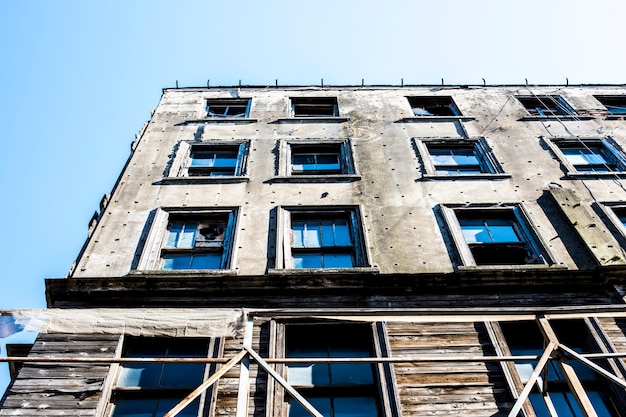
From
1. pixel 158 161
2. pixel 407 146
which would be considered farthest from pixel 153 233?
pixel 407 146

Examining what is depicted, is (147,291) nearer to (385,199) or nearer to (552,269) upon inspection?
(385,199)

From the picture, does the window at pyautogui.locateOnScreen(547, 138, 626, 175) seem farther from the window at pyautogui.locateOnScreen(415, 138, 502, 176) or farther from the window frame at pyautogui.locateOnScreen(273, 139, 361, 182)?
the window frame at pyautogui.locateOnScreen(273, 139, 361, 182)

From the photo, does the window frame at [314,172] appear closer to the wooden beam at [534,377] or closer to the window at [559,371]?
the window at [559,371]

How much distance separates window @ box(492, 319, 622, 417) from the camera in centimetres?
757

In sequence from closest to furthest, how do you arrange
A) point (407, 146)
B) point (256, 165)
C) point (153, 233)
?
point (153, 233) < point (256, 165) < point (407, 146)

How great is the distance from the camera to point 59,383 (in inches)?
296

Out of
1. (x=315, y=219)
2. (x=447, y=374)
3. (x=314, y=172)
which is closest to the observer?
(x=447, y=374)

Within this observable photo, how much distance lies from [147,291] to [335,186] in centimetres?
568

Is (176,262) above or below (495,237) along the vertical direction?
below

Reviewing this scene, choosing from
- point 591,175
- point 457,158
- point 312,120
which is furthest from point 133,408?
point 591,175

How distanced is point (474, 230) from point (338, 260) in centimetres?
349

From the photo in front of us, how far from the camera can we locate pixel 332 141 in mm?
15609

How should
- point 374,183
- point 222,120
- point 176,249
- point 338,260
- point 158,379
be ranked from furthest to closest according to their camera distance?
point 222,120 → point 374,183 → point 176,249 → point 338,260 → point 158,379

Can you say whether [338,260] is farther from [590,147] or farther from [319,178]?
[590,147]
